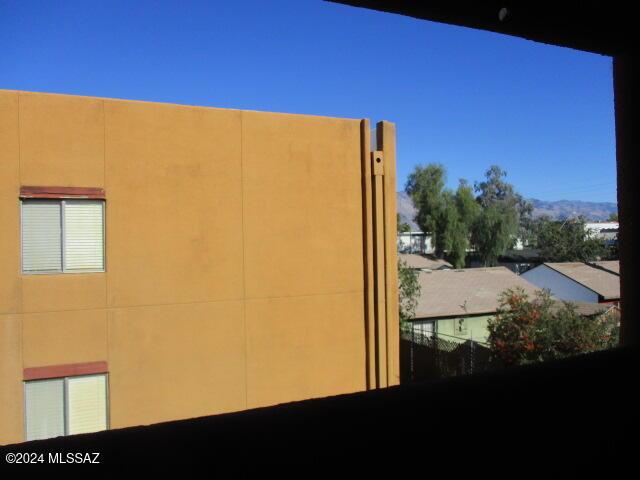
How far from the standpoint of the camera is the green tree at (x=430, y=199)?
48.3m

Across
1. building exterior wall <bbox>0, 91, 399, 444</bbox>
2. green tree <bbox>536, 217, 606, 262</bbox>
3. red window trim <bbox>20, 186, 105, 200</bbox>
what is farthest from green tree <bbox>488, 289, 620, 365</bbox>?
green tree <bbox>536, 217, 606, 262</bbox>

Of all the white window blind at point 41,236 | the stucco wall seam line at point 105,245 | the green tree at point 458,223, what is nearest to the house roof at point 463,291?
the stucco wall seam line at point 105,245

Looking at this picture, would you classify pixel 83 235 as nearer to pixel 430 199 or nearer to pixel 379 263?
pixel 379 263

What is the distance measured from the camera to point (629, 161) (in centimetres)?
327

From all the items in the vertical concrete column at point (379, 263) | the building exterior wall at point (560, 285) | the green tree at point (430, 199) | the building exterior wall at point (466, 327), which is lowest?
the building exterior wall at point (466, 327)

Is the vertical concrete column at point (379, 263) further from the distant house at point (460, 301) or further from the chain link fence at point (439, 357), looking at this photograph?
the distant house at point (460, 301)

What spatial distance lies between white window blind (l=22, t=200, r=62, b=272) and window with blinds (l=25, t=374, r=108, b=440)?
1.52m

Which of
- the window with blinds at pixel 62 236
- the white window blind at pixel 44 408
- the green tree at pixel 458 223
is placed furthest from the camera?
the green tree at pixel 458 223

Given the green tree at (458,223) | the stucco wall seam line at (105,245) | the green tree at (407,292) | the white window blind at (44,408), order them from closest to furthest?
the white window blind at (44,408) < the stucco wall seam line at (105,245) < the green tree at (407,292) < the green tree at (458,223)

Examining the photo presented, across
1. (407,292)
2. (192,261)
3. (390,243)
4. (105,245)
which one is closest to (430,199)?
(407,292)

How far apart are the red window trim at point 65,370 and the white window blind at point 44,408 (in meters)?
0.10

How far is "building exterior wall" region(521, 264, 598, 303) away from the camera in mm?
24125

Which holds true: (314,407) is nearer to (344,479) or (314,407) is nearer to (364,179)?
(344,479)

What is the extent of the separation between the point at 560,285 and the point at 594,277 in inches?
63.7
